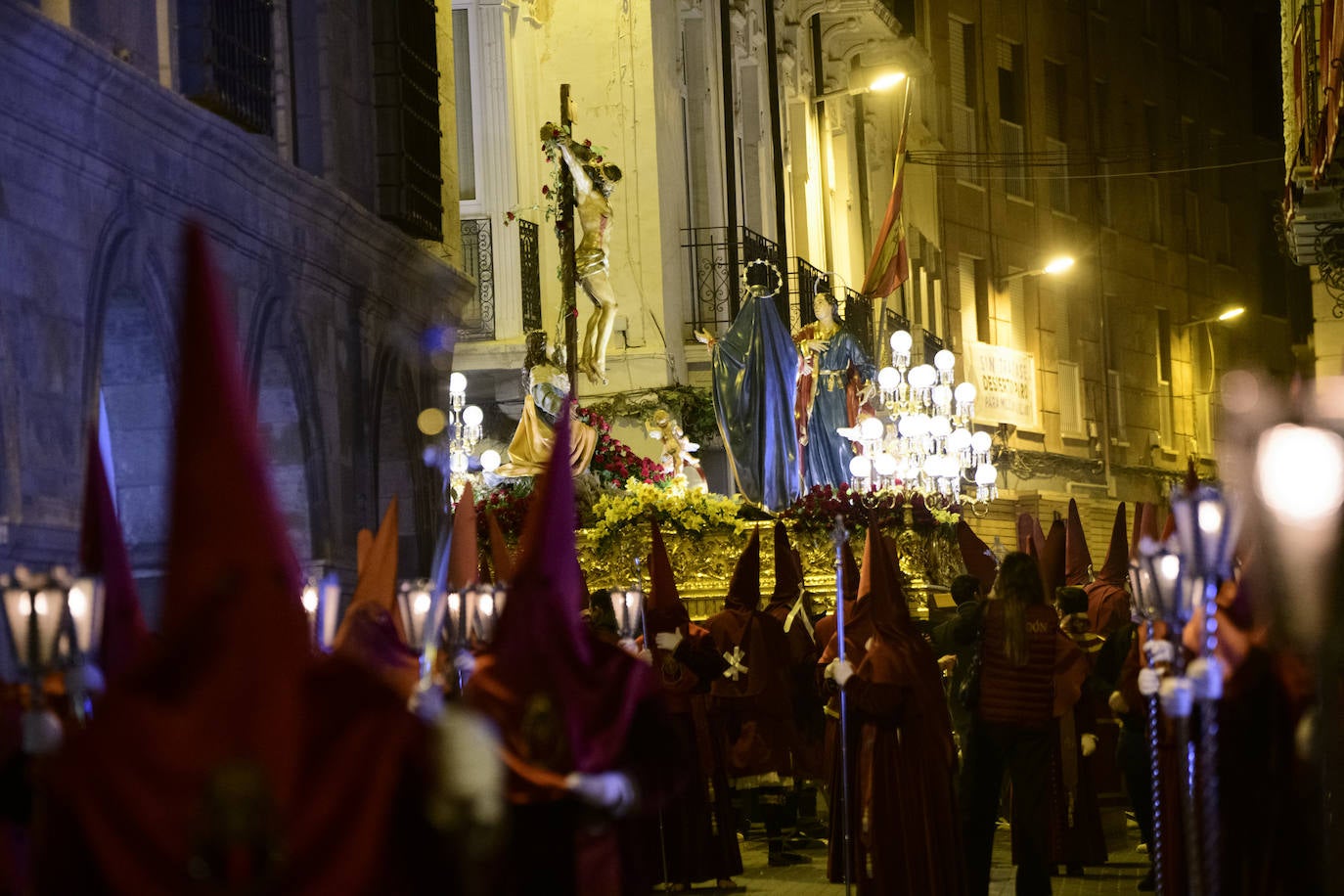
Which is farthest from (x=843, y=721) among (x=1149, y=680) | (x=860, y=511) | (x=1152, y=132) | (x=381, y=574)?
(x=1152, y=132)

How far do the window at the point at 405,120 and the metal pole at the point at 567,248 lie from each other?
3.63m

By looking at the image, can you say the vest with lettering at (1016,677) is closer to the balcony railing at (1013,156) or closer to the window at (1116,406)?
the balcony railing at (1013,156)

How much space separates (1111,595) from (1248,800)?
27.1 feet

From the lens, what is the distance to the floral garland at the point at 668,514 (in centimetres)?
1966

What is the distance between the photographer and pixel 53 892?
182 inches

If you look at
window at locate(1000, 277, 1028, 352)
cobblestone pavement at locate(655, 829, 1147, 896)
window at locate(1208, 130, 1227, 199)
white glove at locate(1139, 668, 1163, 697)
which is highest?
window at locate(1208, 130, 1227, 199)

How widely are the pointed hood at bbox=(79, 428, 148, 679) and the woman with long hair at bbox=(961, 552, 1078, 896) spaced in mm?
5378

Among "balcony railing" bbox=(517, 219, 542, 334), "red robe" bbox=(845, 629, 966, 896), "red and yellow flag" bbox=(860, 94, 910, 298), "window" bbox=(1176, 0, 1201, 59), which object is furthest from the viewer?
"window" bbox=(1176, 0, 1201, 59)

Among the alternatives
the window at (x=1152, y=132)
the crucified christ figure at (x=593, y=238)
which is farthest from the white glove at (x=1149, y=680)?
the window at (x=1152, y=132)

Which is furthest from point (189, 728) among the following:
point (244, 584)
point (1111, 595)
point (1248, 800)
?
point (1111, 595)

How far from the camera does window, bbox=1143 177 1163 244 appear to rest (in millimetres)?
45812

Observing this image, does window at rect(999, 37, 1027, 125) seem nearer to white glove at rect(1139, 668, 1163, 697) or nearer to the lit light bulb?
the lit light bulb

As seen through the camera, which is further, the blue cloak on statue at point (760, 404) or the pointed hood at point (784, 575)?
the blue cloak on statue at point (760, 404)

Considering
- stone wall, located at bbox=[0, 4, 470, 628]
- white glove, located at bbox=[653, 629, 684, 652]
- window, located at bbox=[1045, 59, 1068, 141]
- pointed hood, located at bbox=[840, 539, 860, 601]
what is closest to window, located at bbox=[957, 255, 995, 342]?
window, located at bbox=[1045, 59, 1068, 141]
